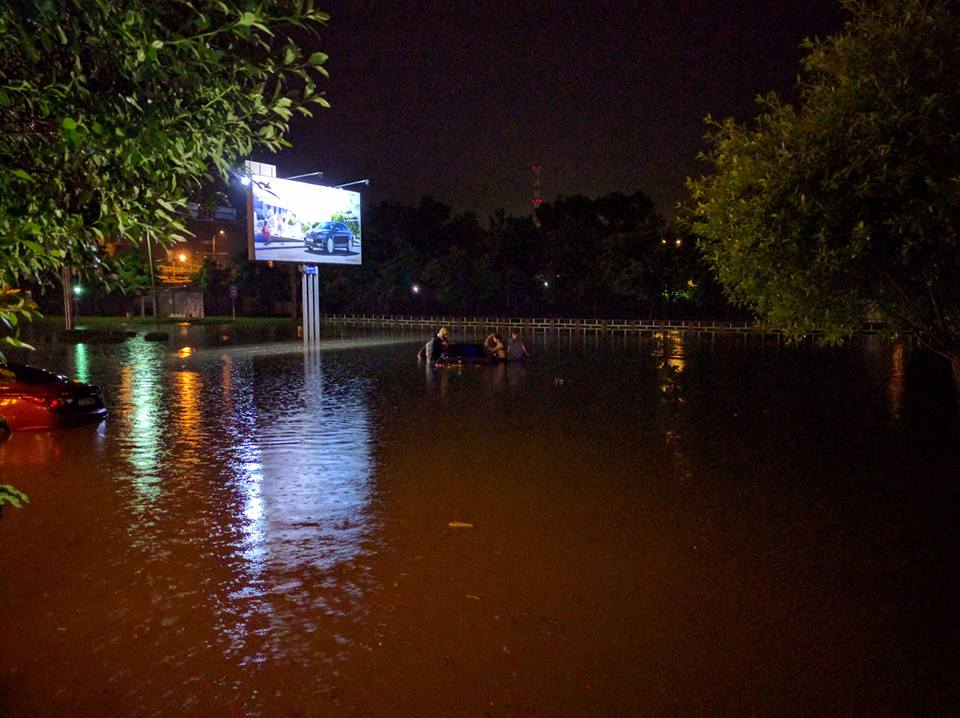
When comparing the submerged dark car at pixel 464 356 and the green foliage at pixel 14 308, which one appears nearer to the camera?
the green foliage at pixel 14 308

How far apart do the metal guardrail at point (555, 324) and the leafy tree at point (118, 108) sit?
41879 mm

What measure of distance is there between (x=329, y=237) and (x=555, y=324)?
22846mm

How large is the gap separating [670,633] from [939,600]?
93.2 inches

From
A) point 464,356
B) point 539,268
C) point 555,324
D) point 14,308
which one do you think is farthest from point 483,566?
point 539,268

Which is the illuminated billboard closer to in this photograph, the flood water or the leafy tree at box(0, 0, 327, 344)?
the flood water

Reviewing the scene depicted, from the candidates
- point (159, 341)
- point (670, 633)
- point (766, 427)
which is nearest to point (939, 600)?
point (670, 633)

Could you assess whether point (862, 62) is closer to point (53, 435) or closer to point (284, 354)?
point (53, 435)

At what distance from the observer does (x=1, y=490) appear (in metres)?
3.57

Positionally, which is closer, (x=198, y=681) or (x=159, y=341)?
(x=198, y=681)

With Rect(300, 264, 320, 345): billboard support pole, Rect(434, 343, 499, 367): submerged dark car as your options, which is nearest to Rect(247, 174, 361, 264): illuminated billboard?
Rect(300, 264, 320, 345): billboard support pole

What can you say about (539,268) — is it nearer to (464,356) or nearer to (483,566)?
(464,356)

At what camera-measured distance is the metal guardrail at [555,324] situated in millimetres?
50781

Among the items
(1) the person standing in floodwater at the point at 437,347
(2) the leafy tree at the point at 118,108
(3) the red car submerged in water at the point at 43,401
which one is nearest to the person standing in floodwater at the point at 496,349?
(1) the person standing in floodwater at the point at 437,347

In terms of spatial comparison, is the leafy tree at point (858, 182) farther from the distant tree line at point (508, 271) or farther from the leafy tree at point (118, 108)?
the distant tree line at point (508, 271)
